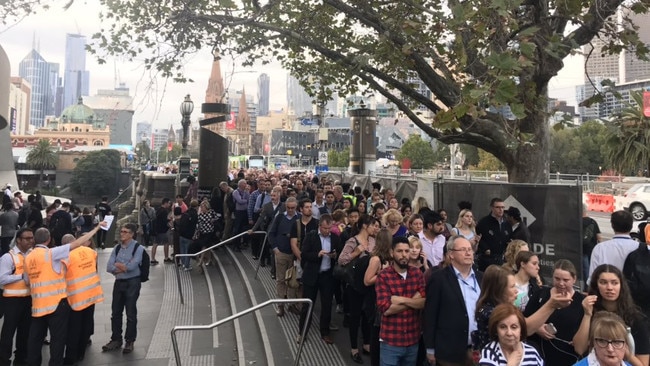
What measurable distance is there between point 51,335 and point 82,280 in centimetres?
69

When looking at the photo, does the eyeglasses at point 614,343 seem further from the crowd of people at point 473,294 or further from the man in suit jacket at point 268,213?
the man in suit jacket at point 268,213

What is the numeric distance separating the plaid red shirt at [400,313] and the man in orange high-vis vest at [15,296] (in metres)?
4.37

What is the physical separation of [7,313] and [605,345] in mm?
6202

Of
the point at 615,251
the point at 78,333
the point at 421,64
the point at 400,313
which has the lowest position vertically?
the point at 78,333

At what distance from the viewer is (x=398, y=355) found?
12.9ft

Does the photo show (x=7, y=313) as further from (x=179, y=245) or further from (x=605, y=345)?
(x=605, y=345)

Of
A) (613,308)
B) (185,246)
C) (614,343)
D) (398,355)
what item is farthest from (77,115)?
(614,343)

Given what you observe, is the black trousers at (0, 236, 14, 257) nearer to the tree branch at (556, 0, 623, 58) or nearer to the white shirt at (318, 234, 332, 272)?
the white shirt at (318, 234, 332, 272)

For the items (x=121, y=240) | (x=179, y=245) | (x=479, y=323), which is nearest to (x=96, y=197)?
(x=179, y=245)

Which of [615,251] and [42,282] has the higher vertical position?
[615,251]

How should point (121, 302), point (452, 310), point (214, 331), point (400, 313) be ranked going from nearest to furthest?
point (452, 310)
point (400, 313)
point (121, 302)
point (214, 331)

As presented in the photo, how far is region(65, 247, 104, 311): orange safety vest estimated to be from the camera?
5.46 metres

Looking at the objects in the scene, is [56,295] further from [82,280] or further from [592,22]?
[592,22]

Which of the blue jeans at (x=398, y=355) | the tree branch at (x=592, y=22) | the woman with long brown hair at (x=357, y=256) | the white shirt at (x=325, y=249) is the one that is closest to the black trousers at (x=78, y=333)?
the white shirt at (x=325, y=249)
